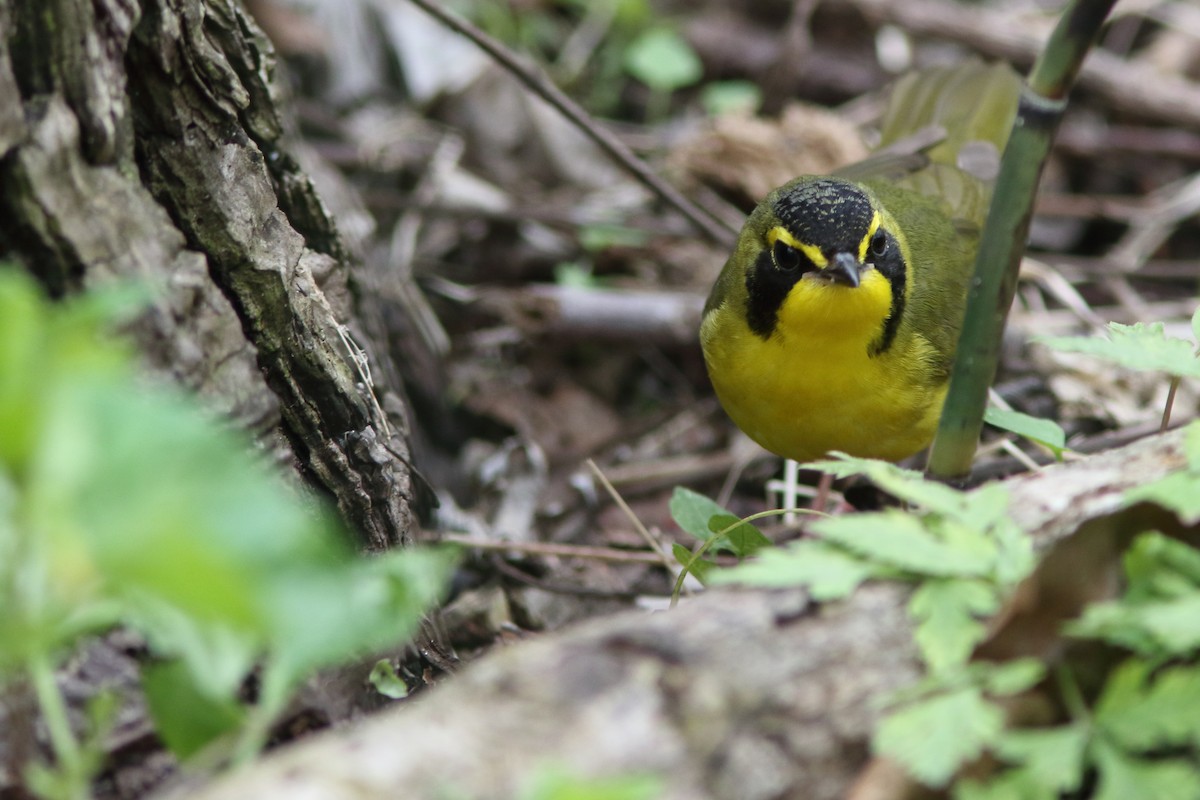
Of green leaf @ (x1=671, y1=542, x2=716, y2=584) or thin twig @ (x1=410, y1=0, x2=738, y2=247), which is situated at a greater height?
thin twig @ (x1=410, y1=0, x2=738, y2=247)

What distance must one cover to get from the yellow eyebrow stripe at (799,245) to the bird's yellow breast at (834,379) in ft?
0.18

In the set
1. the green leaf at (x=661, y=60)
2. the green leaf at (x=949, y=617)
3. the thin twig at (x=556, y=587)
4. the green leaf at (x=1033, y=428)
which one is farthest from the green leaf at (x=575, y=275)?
the green leaf at (x=949, y=617)

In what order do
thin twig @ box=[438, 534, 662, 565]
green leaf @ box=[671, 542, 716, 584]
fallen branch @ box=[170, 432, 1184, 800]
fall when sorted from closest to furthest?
fallen branch @ box=[170, 432, 1184, 800]
green leaf @ box=[671, 542, 716, 584]
thin twig @ box=[438, 534, 662, 565]

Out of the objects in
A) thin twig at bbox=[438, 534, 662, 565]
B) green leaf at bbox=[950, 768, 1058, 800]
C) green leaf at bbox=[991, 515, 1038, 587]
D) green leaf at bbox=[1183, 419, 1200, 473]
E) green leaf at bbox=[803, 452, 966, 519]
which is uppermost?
green leaf at bbox=[803, 452, 966, 519]

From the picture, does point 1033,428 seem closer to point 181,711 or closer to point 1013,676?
point 1013,676

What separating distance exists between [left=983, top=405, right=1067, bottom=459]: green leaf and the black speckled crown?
1022 mm

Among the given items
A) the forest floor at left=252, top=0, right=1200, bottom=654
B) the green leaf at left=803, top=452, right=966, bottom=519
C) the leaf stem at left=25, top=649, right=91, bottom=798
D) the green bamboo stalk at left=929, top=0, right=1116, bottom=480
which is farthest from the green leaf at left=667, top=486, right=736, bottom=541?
the leaf stem at left=25, top=649, right=91, bottom=798

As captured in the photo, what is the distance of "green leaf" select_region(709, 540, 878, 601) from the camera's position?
1.56m

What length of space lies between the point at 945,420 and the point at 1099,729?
35.9 inches

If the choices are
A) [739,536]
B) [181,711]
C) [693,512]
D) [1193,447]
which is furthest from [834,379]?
[181,711]

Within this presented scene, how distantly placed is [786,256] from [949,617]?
200 cm

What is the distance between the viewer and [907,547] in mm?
1609

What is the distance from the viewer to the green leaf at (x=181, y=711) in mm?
1471

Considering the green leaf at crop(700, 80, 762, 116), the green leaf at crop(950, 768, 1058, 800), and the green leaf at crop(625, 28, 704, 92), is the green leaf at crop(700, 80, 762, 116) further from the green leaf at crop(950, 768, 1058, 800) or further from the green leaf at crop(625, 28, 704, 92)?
the green leaf at crop(950, 768, 1058, 800)
